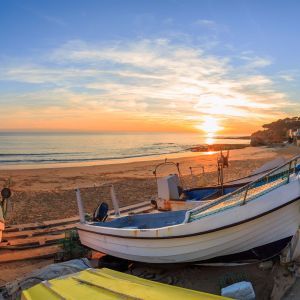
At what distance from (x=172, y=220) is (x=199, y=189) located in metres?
3.36

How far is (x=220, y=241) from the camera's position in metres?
6.51

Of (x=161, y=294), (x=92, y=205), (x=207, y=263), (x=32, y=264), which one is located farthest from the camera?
(x=92, y=205)

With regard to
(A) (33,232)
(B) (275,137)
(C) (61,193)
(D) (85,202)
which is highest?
(B) (275,137)

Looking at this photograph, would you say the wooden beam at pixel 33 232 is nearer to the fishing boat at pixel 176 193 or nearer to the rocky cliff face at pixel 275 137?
the fishing boat at pixel 176 193

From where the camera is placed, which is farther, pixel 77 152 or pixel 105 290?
pixel 77 152

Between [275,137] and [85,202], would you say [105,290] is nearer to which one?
[85,202]

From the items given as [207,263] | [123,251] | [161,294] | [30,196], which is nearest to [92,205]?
[30,196]

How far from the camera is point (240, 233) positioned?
6391mm

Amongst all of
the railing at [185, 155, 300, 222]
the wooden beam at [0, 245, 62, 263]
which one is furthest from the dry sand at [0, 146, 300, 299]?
the railing at [185, 155, 300, 222]

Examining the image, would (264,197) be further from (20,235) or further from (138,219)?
(20,235)

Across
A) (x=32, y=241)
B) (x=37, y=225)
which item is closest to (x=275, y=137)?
(x=37, y=225)

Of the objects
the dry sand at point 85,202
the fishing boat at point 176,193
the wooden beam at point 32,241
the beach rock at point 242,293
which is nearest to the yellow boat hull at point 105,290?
the beach rock at point 242,293

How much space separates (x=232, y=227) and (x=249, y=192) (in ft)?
2.50

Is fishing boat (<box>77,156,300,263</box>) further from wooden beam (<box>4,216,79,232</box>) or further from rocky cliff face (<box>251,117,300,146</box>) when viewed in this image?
rocky cliff face (<box>251,117,300,146</box>)
